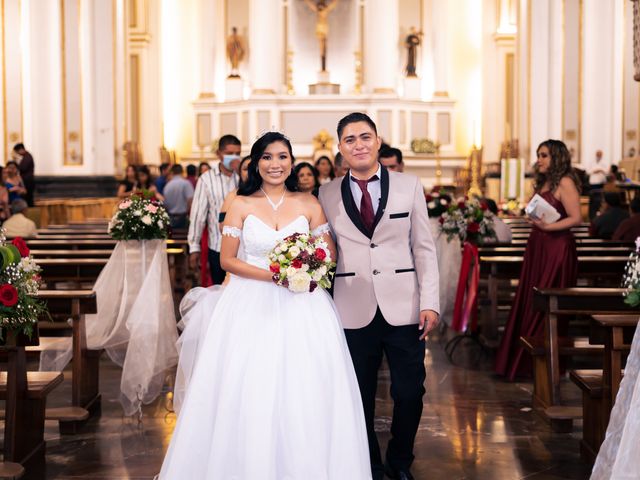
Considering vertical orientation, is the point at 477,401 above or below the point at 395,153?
below

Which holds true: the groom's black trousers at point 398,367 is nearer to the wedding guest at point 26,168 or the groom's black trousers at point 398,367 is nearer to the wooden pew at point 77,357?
the wooden pew at point 77,357

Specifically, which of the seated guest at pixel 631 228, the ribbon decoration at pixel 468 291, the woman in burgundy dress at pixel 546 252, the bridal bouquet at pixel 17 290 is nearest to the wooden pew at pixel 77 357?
the bridal bouquet at pixel 17 290

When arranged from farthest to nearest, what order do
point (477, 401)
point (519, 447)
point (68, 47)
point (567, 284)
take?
1. point (68, 47)
2. point (567, 284)
3. point (477, 401)
4. point (519, 447)

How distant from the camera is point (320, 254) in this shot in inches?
175

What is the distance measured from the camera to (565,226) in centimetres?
760

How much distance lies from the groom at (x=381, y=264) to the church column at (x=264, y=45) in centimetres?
2248

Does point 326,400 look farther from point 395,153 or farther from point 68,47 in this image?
point 68,47

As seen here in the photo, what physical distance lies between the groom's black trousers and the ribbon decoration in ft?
13.6

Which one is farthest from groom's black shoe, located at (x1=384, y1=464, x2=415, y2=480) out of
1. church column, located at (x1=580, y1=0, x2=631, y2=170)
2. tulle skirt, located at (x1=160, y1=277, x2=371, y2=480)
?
church column, located at (x1=580, y1=0, x2=631, y2=170)

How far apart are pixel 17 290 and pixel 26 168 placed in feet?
38.5

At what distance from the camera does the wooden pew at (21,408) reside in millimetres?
5477

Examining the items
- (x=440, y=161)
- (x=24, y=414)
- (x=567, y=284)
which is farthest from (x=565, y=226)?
(x=440, y=161)

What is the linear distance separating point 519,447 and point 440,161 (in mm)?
21544

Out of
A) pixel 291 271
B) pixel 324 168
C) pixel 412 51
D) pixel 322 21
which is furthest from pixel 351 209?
pixel 322 21
